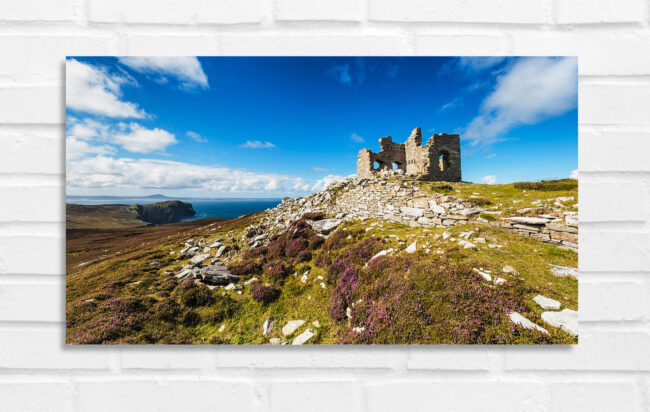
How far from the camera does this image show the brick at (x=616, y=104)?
1.83 metres

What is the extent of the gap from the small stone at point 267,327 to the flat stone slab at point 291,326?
16 cm

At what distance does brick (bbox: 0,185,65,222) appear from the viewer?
1.85 m

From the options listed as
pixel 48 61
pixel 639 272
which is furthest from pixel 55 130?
pixel 639 272

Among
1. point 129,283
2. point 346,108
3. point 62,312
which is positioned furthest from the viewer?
point 346,108

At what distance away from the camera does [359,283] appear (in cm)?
242

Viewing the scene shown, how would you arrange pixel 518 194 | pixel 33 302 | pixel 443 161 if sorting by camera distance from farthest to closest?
1. pixel 443 161
2. pixel 518 194
3. pixel 33 302

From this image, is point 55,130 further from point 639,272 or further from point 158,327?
point 639,272

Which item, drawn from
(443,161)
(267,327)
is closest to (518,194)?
(267,327)

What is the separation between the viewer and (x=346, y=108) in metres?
2.52

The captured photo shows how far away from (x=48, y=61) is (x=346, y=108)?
128 inches

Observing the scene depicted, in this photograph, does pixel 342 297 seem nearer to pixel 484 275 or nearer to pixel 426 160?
pixel 484 275

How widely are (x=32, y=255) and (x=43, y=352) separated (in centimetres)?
101
